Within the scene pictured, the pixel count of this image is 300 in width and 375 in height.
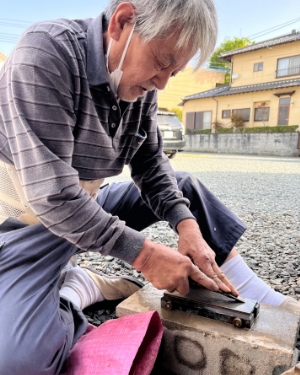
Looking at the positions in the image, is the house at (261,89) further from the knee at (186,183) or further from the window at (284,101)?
the knee at (186,183)

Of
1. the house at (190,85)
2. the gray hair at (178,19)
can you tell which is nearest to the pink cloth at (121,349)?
the gray hair at (178,19)

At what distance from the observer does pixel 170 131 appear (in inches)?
443

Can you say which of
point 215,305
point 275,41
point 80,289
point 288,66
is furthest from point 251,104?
point 215,305

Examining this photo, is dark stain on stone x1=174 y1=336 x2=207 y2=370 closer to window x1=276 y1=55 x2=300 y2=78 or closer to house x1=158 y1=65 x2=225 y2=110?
window x1=276 y1=55 x2=300 y2=78

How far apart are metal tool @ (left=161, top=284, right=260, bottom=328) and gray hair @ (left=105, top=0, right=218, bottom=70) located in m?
0.91

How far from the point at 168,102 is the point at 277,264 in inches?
1108

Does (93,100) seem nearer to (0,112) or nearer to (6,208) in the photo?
(0,112)

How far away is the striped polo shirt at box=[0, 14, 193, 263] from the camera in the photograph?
114cm

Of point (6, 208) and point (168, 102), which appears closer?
point (6, 208)

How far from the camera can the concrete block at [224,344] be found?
3.69ft

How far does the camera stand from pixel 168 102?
29547 millimetres

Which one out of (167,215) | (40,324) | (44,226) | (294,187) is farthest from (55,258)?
(294,187)

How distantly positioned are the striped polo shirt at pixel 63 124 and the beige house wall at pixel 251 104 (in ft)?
63.1

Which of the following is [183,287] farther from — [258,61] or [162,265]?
[258,61]
